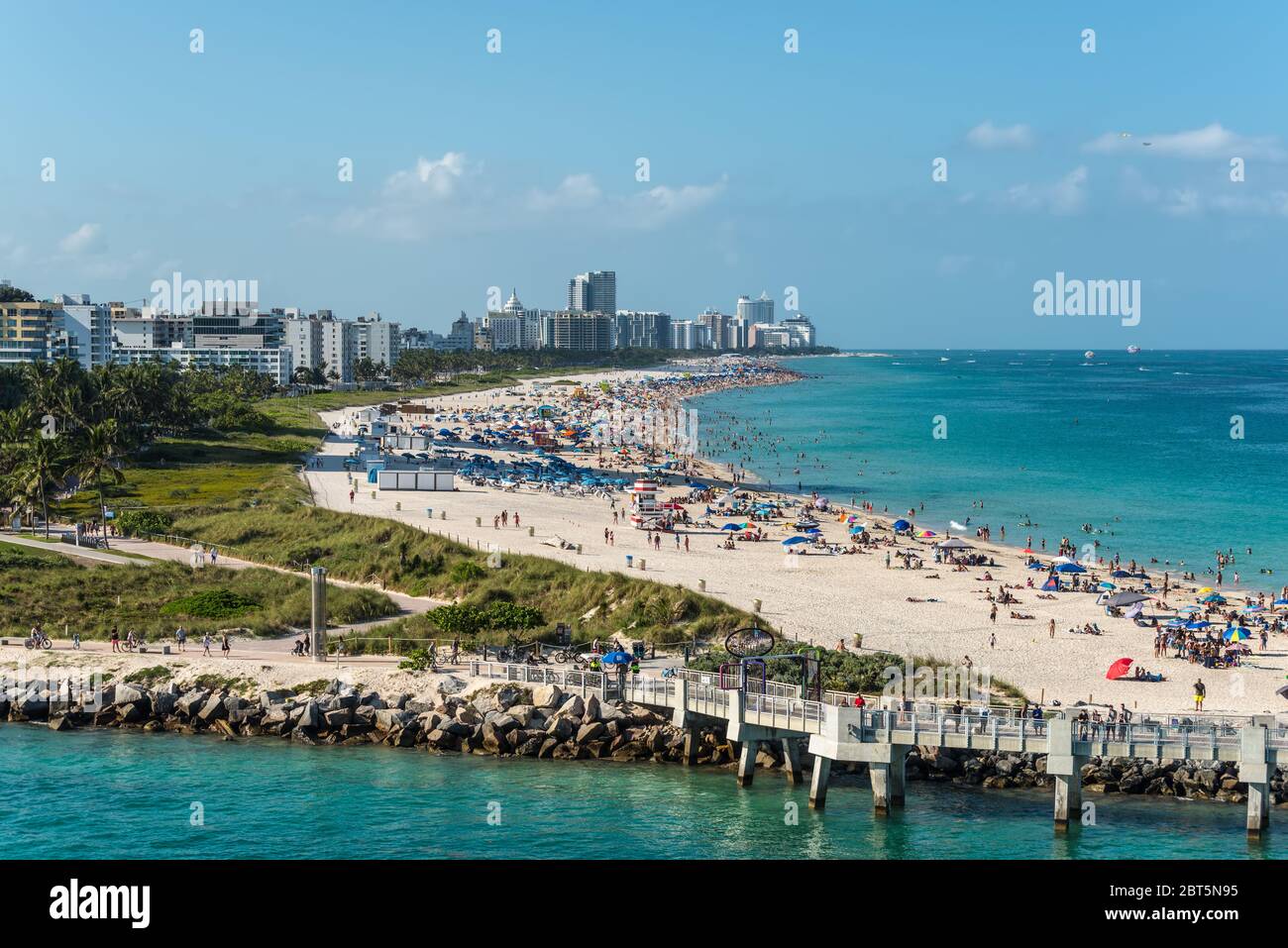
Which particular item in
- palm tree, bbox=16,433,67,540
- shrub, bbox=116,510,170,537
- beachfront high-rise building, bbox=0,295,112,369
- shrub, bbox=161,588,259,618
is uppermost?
beachfront high-rise building, bbox=0,295,112,369

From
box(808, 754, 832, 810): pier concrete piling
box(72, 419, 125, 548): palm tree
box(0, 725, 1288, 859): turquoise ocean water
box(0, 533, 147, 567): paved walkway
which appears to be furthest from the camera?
box(72, 419, 125, 548): palm tree

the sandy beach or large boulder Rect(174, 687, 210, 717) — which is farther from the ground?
the sandy beach

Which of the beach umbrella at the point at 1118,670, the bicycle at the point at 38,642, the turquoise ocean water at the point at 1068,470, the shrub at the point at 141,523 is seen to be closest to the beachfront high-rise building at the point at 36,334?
the turquoise ocean water at the point at 1068,470

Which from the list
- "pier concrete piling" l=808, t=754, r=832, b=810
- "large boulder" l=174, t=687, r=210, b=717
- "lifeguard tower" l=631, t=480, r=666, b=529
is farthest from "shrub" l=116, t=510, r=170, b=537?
"pier concrete piling" l=808, t=754, r=832, b=810

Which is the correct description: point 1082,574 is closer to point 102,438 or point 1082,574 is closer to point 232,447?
point 102,438

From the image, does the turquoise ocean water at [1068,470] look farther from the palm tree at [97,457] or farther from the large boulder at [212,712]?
the large boulder at [212,712]

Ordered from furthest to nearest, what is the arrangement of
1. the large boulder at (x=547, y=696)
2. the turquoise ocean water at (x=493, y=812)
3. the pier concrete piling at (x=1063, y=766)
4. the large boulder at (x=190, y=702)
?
1. the large boulder at (x=190, y=702)
2. the large boulder at (x=547, y=696)
3. the pier concrete piling at (x=1063, y=766)
4. the turquoise ocean water at (x=493, y=812)

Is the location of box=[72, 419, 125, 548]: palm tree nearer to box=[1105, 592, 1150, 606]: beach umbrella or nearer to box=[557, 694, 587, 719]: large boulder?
box=[557, 694, 587, 719]: large boulder
